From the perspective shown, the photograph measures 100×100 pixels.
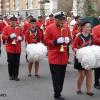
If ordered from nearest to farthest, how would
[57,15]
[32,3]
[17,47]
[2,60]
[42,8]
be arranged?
[57,15] < [17,47] < [2,60] < [42,8] < [32,3]

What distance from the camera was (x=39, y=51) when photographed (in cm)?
1257

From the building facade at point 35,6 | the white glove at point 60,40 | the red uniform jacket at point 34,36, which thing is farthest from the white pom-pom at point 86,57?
the building facade at point 35,6

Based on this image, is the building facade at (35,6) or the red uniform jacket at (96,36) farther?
the building facade at (35,6)

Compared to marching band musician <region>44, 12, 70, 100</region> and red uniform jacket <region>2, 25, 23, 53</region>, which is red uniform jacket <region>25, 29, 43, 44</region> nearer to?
red uniform jacket <region>2, 25, 23, 53</region>

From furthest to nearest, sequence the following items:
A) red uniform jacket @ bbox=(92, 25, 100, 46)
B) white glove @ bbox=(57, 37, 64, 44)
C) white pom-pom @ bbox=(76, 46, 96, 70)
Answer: red uniform jacket @ bbox=(92, 25, 100, 46) → white pom-pom @ bbox=(76, 46, 96, 70) → white glove @ bbox=(57, 37, 64, 44)

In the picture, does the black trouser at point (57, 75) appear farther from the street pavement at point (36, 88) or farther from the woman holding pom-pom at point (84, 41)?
the woman holding pom-pom at point (84, 41)

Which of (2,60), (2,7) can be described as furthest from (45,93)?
(2,7)

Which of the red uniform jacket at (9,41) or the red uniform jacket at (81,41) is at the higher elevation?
the red uniform jacket at (81,41)

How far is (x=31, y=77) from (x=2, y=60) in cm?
457

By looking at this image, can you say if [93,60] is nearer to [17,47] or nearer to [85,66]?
[85,66]

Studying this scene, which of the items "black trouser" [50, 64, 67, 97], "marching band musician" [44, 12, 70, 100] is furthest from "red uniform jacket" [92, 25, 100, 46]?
"black trouser" [50, 64, 67, 97]

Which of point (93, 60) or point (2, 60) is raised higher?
point (93, 60)

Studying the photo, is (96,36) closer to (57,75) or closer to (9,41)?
(57,75)

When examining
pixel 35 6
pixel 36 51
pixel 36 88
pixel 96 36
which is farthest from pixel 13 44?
pixel 35 6
